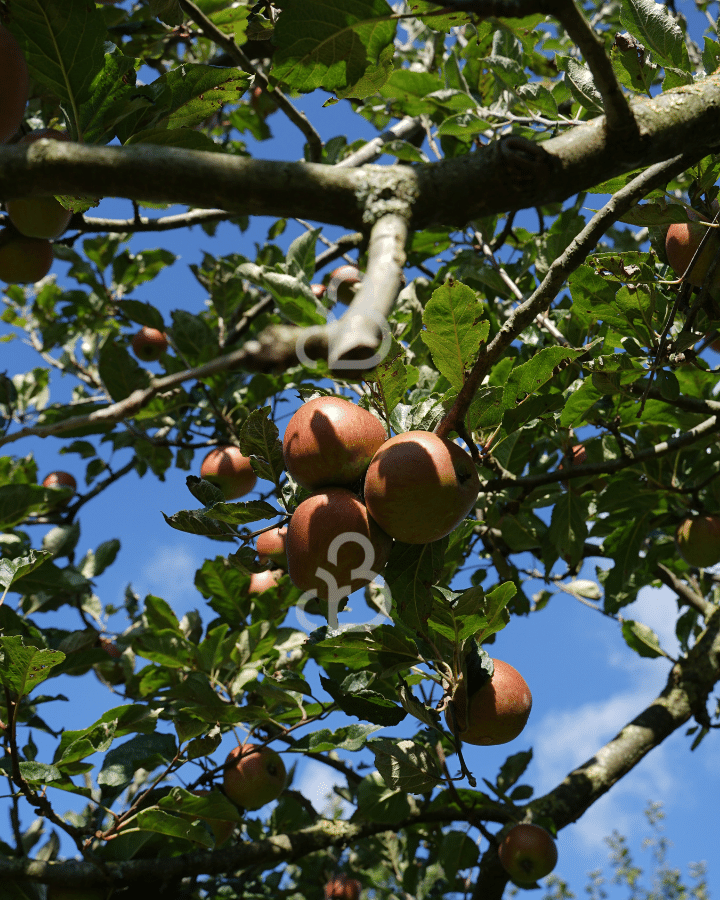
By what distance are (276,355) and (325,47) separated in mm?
1196

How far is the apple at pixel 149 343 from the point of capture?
4254 mm

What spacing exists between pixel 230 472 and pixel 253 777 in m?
1.30

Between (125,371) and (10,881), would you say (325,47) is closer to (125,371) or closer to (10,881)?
(125,371)

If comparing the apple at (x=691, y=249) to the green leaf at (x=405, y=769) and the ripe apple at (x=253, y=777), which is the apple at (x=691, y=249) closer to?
the green leaf at (x=405, y=769)

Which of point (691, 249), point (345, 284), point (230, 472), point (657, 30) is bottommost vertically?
point (691, 249)

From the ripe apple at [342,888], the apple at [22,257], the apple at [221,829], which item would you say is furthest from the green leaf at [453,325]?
the ripe apple at [342,888]

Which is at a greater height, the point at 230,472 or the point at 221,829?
the point at 230,472

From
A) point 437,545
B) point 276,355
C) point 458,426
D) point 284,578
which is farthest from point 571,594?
point 276,355

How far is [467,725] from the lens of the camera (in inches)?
74.9

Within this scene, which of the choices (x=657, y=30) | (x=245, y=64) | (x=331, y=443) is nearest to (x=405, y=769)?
(x=331, y=443)

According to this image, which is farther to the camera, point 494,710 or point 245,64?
point 245,64

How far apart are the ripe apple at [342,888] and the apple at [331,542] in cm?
303

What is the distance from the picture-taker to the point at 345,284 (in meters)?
3.10

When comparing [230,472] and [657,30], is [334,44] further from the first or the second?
[230,472]
